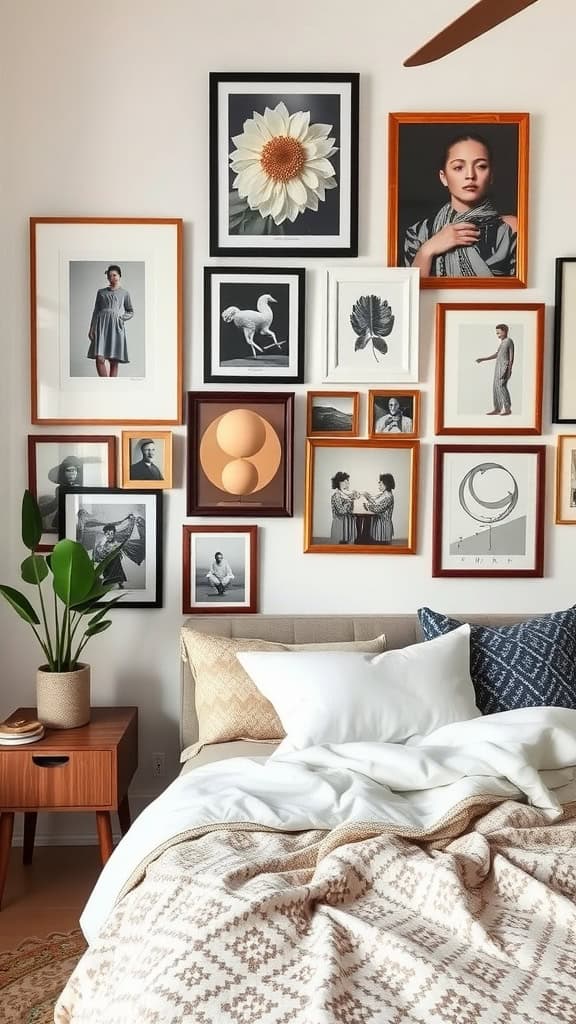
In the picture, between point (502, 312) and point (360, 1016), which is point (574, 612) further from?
point (360, 1016)

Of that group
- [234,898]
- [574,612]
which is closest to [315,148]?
[574,612]

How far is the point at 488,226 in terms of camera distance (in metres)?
3.31

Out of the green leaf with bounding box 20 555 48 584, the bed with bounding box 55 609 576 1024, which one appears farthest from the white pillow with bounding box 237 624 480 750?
the green leaf with bounding box 20 555 48 584

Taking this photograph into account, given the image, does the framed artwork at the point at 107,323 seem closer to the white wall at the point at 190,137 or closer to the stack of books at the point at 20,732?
the white wall at the point at 190,137

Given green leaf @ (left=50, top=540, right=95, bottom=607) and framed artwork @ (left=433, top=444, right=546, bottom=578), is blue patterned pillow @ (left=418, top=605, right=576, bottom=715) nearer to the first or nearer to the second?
framed artwork @ (left=433, top=444, right=546, bottom=578)

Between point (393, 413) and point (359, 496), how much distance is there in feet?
1.08

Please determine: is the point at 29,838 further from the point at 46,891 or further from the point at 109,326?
the point at 109,326

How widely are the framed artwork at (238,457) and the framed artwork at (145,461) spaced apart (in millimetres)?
95

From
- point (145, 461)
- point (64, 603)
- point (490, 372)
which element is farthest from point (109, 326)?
point (490, 372)

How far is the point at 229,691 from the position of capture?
2.94 metres

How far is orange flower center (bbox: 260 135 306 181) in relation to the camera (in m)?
3.26

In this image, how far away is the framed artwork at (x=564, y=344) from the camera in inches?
130

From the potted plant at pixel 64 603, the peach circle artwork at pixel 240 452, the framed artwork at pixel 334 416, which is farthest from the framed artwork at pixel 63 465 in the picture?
the framed artwork at pixel 334 416

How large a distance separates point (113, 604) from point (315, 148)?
1.77 m
